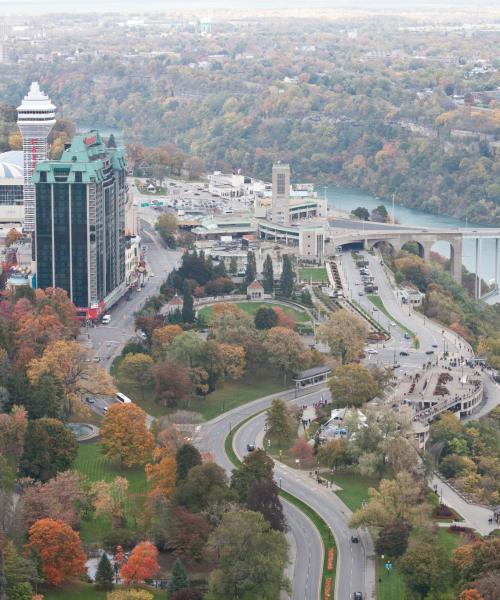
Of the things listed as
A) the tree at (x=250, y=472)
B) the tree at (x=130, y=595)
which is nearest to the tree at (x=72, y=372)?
the tree at (x=250, y=472)

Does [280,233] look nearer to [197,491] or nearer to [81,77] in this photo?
[197,491]

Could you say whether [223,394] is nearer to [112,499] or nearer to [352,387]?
[352,387]

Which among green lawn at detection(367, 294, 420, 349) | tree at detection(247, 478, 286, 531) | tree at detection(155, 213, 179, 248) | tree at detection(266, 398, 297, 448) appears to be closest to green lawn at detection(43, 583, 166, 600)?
tree at detection(247, 478, 286, 531)

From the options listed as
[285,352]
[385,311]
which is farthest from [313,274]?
[285,352]

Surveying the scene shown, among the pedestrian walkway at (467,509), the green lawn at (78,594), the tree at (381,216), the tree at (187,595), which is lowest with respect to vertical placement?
the tree at (381,216)

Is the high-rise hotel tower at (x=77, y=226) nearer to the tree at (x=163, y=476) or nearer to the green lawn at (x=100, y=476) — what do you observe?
the green lawn at (x=100, y=476)

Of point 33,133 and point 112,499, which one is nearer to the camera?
point 112,499

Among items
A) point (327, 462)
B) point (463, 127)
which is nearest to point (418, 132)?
point (463, 127)
